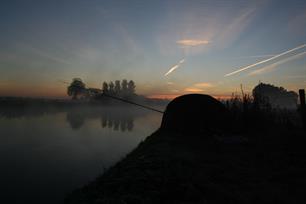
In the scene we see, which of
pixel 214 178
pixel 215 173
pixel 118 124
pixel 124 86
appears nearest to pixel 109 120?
pixel 118 124

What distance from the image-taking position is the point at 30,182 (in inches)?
352

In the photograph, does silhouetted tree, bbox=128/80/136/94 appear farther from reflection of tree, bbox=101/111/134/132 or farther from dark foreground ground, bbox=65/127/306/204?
dark foreground ground, bbox=65/127/306/204

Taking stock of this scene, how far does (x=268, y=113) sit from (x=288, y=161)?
27.5 ft

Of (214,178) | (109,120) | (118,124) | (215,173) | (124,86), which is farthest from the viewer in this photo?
(124,86)

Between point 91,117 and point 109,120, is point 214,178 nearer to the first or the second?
point 109,120

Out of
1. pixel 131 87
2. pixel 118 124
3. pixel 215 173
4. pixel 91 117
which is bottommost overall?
pixel 118 124

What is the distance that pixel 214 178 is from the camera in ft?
19.9

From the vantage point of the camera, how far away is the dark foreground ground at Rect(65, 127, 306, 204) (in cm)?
478

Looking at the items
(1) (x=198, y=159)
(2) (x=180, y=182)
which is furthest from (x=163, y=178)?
(1) (x=198, y=159)

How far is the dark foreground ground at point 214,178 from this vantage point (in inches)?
188

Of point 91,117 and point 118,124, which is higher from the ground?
point 91,117

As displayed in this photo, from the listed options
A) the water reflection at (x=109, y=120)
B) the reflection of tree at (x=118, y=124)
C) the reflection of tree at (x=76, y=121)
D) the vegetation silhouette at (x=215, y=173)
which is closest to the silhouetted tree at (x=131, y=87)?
the water reflection at (x=109, y=120)

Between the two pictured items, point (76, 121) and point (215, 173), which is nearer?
point (215, 173)

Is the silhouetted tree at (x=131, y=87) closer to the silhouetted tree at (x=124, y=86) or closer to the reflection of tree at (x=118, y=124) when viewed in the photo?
the silhouetted tree at (x=124, y=86)
